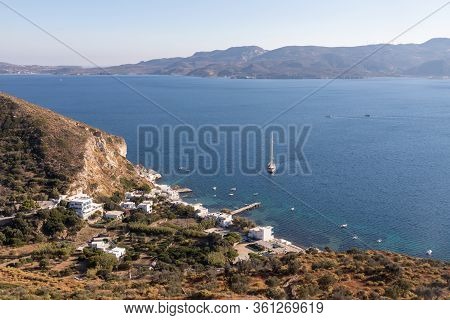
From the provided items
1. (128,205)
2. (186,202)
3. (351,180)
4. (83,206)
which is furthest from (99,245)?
(351,180)

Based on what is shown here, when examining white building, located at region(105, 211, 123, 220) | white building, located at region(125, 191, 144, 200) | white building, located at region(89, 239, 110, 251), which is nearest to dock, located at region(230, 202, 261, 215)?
white building, located at region(125, 191, 144, 200)

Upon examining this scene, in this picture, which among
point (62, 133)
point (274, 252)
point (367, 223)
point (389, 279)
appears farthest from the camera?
point (62, 133)

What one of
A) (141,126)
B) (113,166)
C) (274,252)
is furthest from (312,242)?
(141,126)

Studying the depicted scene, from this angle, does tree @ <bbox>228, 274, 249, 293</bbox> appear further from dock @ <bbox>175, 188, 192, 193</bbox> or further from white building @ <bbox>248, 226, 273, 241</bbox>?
dock @ <bbox>175, 188, 192, 193</bbox>

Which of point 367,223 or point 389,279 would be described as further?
point 367,223

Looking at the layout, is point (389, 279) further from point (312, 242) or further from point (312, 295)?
point (312, 242)

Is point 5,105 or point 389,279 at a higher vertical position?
point 5,105

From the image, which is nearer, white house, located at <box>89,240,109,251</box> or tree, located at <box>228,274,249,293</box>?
tree, located at <box>228,274,249,293</box>

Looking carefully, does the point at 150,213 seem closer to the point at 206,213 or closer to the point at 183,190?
the point at 206,213
